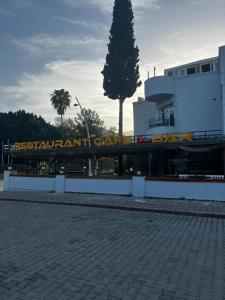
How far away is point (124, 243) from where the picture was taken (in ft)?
27.6

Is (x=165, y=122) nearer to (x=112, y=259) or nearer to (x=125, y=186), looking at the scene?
(x=125, y=186)

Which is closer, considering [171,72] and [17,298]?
[17,298]

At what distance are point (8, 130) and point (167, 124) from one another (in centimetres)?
4814

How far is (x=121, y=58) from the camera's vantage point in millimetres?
40094

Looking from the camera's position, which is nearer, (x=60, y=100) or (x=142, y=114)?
(x=142, y=114)

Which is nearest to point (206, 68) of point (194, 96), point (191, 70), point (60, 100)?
point (191, 70)

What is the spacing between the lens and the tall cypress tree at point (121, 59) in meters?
40.0

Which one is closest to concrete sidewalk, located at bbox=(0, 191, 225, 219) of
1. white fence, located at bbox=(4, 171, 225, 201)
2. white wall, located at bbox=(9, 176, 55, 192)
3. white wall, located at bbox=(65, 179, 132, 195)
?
white fence, located at bbox=(4, 171, 225, 201)

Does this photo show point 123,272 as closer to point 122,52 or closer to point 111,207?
point 111,207

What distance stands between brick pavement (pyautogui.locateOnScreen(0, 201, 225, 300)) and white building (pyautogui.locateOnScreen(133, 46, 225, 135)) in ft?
64.4

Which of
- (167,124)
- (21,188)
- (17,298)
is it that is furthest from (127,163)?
(17,298)

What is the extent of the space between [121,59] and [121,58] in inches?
6.7

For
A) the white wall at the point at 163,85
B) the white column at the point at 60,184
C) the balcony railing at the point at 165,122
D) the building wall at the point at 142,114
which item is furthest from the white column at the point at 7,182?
the building wall at the point at 142,114

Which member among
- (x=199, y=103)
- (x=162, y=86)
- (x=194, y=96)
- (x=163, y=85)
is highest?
(x=163, y=85)
